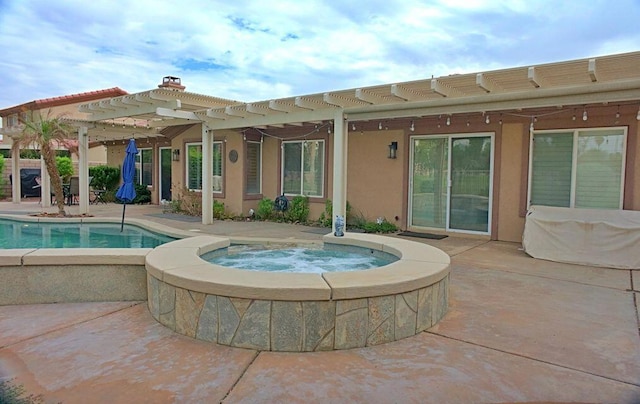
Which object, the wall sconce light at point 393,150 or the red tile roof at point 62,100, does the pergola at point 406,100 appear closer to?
the wall sconce light at point 393,150

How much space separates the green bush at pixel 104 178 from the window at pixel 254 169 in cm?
745

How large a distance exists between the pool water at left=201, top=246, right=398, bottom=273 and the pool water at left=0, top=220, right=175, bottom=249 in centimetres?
263

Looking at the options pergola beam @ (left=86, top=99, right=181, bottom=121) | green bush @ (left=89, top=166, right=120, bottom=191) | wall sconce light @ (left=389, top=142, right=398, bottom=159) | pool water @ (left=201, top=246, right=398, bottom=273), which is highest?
pergola beam @ (left=86, top=99, right=181, bottom=121)

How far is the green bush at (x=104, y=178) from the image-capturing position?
632 inches

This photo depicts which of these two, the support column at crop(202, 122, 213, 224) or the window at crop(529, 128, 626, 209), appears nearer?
the window at crop(529, 128, 626, 209)

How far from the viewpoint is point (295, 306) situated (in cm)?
312

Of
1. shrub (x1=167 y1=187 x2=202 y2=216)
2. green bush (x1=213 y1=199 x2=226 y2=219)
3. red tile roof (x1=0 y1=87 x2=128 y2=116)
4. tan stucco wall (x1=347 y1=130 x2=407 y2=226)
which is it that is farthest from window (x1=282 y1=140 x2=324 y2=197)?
red tile roof (x1=0 y1=87 x2=128 y2=116)

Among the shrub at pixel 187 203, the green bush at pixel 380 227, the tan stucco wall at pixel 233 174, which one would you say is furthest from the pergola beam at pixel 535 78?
the shrub at pixel 187 203

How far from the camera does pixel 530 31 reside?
553 centimetres

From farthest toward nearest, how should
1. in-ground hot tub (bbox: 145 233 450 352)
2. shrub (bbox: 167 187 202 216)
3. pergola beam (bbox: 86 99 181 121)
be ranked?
1. shrub (bbox: 167 187 202 216)
2. pergola beam (bbox: 86 99 181 121)
3. in-ground hot tub (bbox: 145 233 450 352)

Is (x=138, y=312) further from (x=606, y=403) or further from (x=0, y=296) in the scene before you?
(x=606, y=403)

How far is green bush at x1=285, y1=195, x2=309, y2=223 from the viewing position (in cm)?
1060

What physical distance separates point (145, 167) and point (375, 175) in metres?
9.76

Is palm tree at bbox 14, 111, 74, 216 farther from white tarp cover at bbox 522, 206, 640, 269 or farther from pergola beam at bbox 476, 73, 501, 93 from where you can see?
white tarp cover at bbox 522, 206, 640, 269
